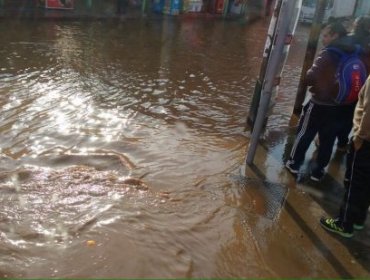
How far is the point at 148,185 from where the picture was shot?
4297 mm

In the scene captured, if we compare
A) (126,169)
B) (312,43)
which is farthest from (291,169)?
(312,43)

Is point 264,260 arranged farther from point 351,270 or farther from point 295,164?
point 295,164

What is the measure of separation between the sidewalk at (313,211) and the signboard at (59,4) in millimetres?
11585

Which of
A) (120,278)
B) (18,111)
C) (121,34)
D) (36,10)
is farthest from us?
(36,10)

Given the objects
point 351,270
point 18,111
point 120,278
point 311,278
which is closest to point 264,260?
point 311,278

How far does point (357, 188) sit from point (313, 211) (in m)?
0.66

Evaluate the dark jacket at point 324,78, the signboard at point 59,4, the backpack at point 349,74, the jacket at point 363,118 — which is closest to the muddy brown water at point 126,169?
the jacket at point 363,118

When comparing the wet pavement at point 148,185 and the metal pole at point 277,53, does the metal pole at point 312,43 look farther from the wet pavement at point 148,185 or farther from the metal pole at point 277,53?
the metal pole at point 277,53

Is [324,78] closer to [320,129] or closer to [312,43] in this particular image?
[320,129]

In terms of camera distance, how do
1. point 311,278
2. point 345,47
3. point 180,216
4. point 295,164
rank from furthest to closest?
point 295,164
point 345,47
point 180,216
point 311,278

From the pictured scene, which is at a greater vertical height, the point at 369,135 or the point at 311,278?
the point at 369,135

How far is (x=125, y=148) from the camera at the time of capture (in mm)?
5141

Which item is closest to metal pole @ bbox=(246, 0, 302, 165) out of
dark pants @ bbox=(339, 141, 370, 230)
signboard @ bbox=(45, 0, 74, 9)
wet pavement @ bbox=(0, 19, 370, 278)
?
wet pavement @ bbox=(0, 19, 370, 278)

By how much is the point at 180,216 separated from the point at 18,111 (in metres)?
3.55
